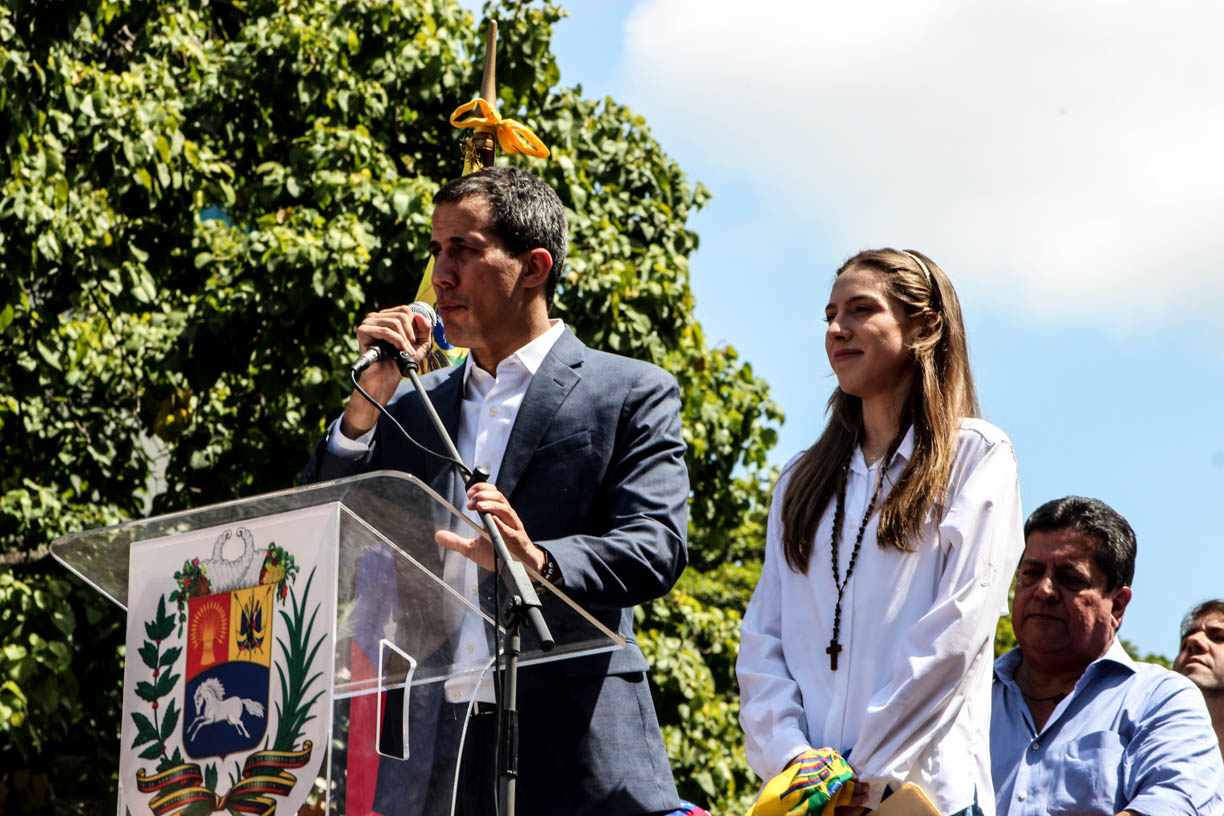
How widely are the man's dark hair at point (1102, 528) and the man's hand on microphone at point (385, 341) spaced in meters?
1.71

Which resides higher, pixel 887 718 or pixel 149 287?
pixel 149 287

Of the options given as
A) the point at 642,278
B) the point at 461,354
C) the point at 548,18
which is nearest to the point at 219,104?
the point at 548,18

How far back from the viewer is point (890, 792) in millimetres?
3014

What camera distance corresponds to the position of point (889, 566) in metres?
3.27

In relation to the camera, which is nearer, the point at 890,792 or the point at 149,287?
the point at 890,792

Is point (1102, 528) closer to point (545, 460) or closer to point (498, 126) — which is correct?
point (545, 460)

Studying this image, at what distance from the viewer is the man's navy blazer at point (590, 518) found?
314cm

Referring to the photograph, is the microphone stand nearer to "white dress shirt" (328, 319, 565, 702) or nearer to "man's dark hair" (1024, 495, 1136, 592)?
"white dress shirt" (328, 319, 565, 702)

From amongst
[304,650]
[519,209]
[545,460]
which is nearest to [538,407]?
[545,460]

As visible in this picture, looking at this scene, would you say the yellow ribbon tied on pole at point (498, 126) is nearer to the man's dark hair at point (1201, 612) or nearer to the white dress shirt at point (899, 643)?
the white dress shirt at point (899, 643)

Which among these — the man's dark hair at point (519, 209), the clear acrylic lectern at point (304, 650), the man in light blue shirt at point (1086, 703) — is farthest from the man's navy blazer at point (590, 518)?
the man in light blue shirt at point (1086, 703)

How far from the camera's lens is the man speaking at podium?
3129 millimetres

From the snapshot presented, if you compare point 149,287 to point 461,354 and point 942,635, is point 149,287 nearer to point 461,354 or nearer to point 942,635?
point 461,354

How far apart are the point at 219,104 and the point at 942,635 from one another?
315 inches
